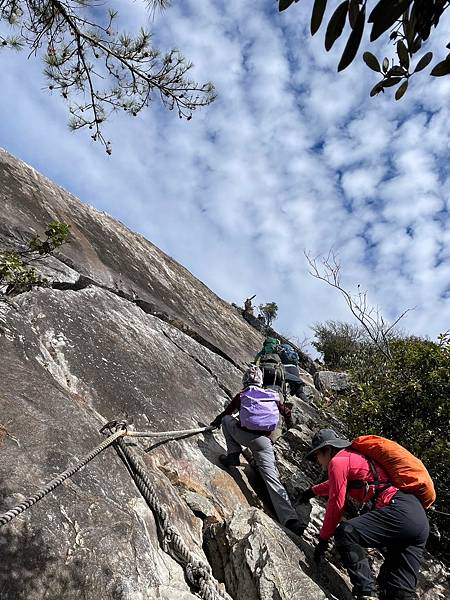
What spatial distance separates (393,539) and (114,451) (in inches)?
104

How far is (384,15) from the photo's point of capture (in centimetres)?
155

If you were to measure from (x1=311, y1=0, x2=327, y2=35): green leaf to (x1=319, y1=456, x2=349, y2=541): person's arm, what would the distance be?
386 centimetres

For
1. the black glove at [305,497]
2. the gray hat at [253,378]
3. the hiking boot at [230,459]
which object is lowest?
the hiking boot at [230,459]

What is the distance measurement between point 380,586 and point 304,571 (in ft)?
2.53

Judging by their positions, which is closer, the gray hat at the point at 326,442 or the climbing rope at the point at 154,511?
the climbing rope at the point at 154,511

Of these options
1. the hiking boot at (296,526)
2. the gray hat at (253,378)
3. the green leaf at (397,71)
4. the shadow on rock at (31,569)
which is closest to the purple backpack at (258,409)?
the gray hat at (253,378)

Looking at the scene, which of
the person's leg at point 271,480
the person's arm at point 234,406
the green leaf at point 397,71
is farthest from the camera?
the person's arm at point 234,406

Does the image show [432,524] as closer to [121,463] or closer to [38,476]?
[121,463]

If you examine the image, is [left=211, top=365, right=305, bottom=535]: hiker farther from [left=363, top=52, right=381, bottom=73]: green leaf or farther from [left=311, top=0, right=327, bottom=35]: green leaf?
[left=311, top=0, right=327, bottom=35]: green leaf

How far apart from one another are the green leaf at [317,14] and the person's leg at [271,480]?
490 centimetres

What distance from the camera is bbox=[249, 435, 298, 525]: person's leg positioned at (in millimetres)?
5270

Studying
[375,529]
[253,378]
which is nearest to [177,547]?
[375,529]

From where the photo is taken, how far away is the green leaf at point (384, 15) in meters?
1.54

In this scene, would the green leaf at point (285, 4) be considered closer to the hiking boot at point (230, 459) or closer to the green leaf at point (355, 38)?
the green leaf at point (355, 38)
